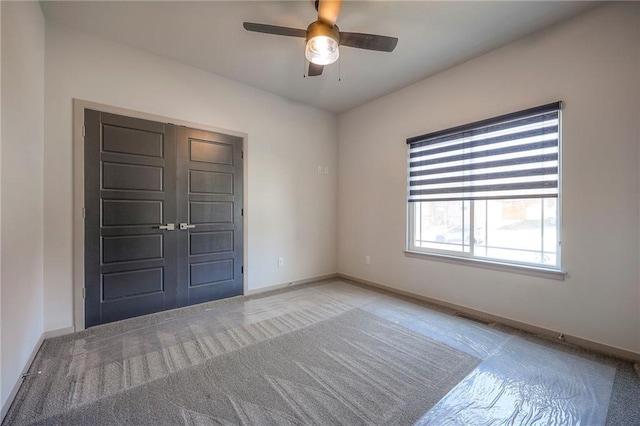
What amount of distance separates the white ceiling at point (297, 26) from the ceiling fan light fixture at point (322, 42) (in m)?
0.40

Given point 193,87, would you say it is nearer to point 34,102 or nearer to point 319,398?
point 34,102

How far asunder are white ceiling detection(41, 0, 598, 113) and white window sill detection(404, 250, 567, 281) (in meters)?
2.26

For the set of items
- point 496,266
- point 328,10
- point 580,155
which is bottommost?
point 496,266

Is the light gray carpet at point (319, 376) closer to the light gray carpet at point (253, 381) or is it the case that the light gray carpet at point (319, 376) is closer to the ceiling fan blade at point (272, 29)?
the light gray carpet at point (253, 381)

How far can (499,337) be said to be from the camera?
2527mm

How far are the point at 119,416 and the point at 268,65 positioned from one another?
3.38 m

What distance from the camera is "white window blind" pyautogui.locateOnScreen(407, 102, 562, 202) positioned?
255 centimetres

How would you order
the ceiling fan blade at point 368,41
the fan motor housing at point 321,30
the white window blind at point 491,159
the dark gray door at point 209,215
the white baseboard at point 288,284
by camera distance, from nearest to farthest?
the fan motor housing at point 321,30
the ceiling fan blade at point 368,41
the white window blind at point 491,159
the dark gray door at point 209,215
the white baseboard at point 288,284

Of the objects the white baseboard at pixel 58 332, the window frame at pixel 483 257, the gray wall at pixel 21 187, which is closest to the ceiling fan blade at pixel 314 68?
the window frame at pixel 483 257

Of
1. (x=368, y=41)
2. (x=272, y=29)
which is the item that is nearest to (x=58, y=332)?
(x=272, y=29)

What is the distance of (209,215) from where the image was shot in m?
3.39

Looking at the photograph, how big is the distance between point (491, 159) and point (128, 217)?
3.91 m

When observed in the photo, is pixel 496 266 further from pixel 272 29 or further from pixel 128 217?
pixel 128 217

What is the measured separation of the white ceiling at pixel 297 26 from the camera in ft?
7.45
